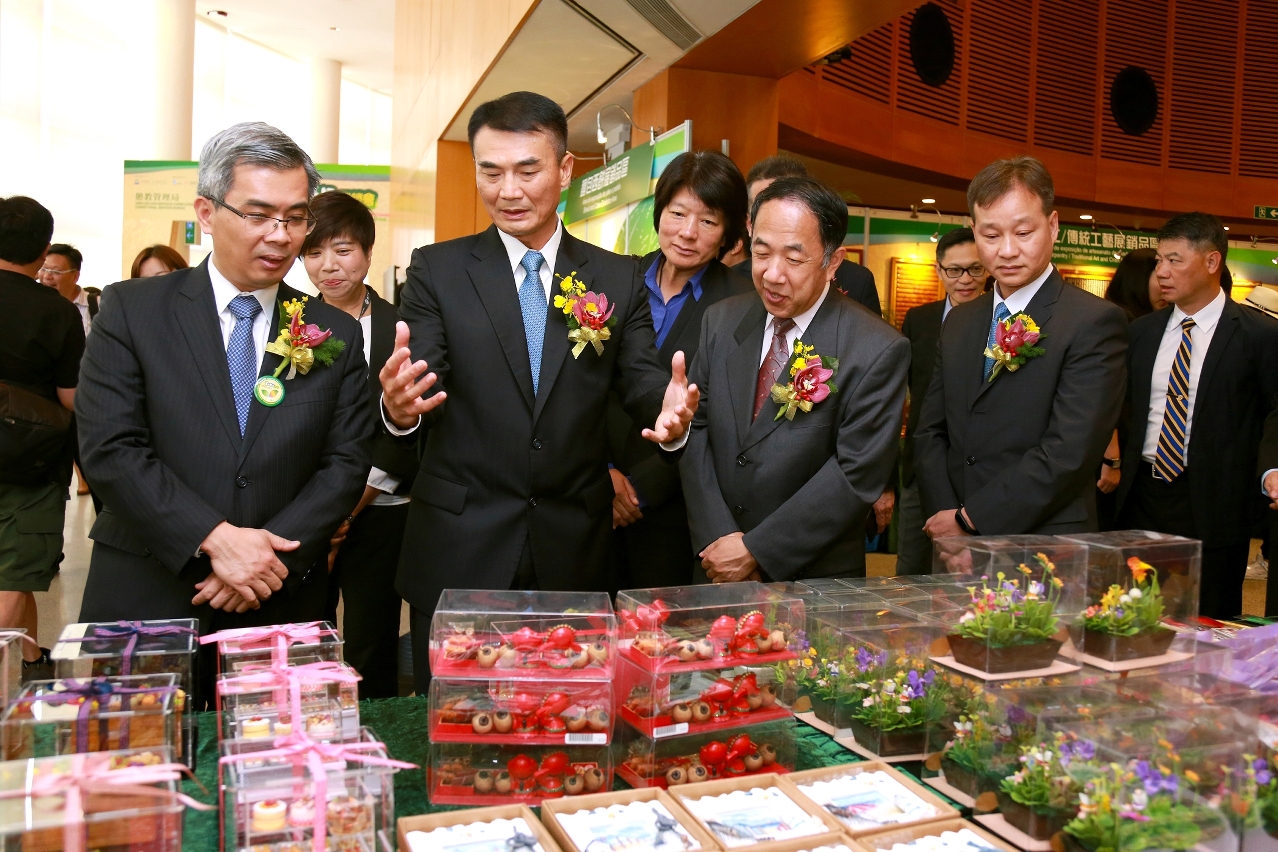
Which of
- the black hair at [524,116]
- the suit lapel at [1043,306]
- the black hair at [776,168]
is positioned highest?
the black hair at [776,168]

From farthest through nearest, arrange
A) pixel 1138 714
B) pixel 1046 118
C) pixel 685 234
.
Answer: pixel 1046 118
pixel 685 234
pixel 1138 714

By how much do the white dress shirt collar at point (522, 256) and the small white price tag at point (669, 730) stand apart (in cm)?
124

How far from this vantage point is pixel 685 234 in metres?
3.23

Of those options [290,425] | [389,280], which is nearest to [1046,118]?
[389,280]

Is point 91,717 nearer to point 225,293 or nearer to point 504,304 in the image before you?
point 225,293

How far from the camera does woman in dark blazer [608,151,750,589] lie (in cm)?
311

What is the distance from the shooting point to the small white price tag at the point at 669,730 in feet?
5.17

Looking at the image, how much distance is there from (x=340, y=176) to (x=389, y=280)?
1.62 metres

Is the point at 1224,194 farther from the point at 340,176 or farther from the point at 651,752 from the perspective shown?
the point at 651,752

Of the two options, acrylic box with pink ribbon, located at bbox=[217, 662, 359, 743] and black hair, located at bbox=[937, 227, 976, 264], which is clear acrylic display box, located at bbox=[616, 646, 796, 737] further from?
black hair, located at bbox=[937, 227, 976, 264]

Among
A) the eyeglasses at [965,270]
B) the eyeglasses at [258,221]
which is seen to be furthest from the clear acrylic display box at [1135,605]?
the eyeglasses at [965,270]

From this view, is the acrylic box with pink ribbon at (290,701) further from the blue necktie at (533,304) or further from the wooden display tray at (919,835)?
the blue necktie at (533,304)

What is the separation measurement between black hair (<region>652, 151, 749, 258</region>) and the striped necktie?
1865mm

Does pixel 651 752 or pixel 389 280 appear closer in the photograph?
pixel 651 752
